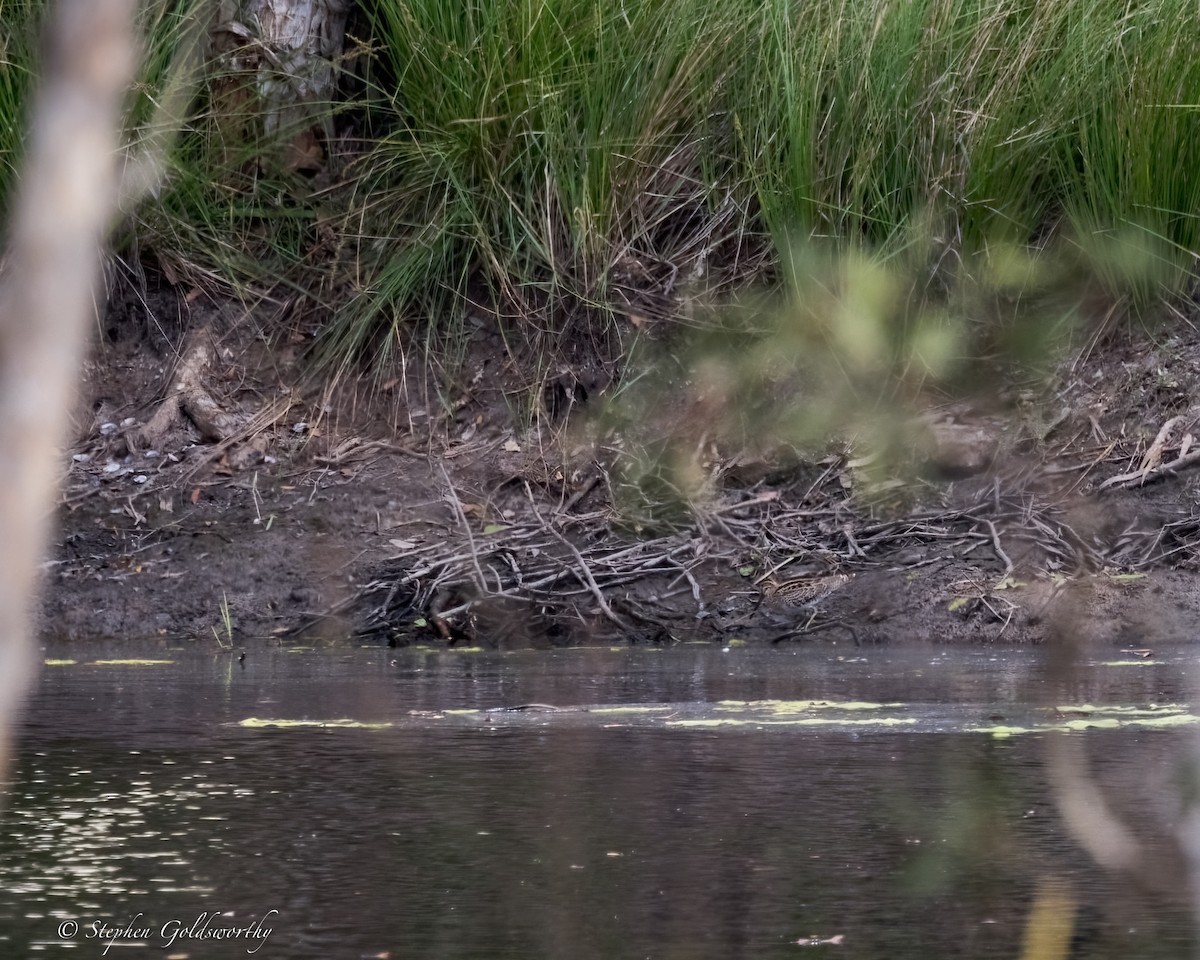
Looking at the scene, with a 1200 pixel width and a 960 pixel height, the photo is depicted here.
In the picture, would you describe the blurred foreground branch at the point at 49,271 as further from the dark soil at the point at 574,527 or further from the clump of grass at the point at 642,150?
the clump of grass at the point at 642,150

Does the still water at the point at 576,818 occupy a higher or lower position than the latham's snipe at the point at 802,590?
lower

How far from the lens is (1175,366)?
25.3ft

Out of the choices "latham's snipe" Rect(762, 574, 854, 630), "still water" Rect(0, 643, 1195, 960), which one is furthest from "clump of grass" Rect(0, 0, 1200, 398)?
"still water" Rect(0, 643, 1195, 960)

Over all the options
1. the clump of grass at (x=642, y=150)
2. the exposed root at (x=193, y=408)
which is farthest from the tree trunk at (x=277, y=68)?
the exposed root at (x=193, y=408)

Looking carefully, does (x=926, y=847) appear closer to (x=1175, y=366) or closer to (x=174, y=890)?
(x=174, y=890)

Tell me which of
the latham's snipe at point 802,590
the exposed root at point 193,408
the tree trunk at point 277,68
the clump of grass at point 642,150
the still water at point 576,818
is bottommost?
the still water at point 576,818

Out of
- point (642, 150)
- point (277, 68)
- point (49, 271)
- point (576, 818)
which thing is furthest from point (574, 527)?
point (49, 271)

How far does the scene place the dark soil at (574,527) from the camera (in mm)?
6727

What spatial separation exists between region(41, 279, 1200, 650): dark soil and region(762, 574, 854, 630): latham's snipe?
4 centimetres

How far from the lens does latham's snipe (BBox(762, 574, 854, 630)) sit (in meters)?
6.79

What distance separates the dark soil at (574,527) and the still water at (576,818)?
0.90 meters

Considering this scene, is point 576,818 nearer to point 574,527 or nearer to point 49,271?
point 49,271

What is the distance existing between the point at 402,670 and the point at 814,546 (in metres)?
1.75

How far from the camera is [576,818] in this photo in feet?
12.1
